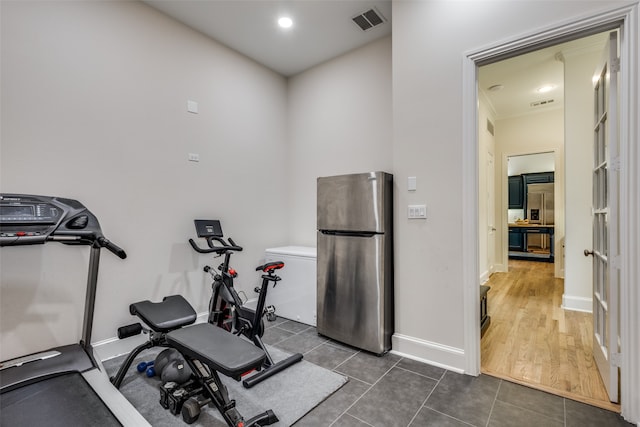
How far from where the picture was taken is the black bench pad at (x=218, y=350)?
1402mm

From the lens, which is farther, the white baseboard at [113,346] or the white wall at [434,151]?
the white baseboard at [113,346]

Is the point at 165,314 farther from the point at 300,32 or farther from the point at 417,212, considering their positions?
the point at 300,32

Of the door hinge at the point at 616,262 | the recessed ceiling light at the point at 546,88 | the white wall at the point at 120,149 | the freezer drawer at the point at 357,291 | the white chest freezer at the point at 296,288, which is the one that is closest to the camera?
the door hinge at the point at 616,262

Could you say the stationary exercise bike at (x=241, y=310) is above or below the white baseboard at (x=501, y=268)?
above

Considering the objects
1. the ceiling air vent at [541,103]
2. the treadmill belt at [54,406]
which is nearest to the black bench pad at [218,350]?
the treadmill belt at [54,406]

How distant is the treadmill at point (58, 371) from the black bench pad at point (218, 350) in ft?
1.12

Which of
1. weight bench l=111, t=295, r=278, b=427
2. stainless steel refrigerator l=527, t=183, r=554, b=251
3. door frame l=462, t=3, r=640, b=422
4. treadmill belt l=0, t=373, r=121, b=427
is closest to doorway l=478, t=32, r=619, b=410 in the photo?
stainless steel refrigerator l=527, t=183, r=554, b=251

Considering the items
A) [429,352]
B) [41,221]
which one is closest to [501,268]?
[429,352]

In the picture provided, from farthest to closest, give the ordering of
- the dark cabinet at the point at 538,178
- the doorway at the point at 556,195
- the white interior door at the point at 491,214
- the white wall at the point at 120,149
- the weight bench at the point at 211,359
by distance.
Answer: the dark cabinet at the point at 538,178
the white interior door at the point at 491,214
the doorway at the point at 556,195
the white wall at the point at 120,149
the weight bench at the point at 211,359

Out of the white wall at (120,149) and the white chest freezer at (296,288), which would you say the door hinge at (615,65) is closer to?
the white chest freezer at (296,288)

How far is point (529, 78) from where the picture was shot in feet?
14.7

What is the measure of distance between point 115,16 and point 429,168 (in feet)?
9.62

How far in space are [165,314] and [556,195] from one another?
6772 mm

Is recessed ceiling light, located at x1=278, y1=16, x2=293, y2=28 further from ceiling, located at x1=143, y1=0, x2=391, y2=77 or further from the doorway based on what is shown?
the doorway
